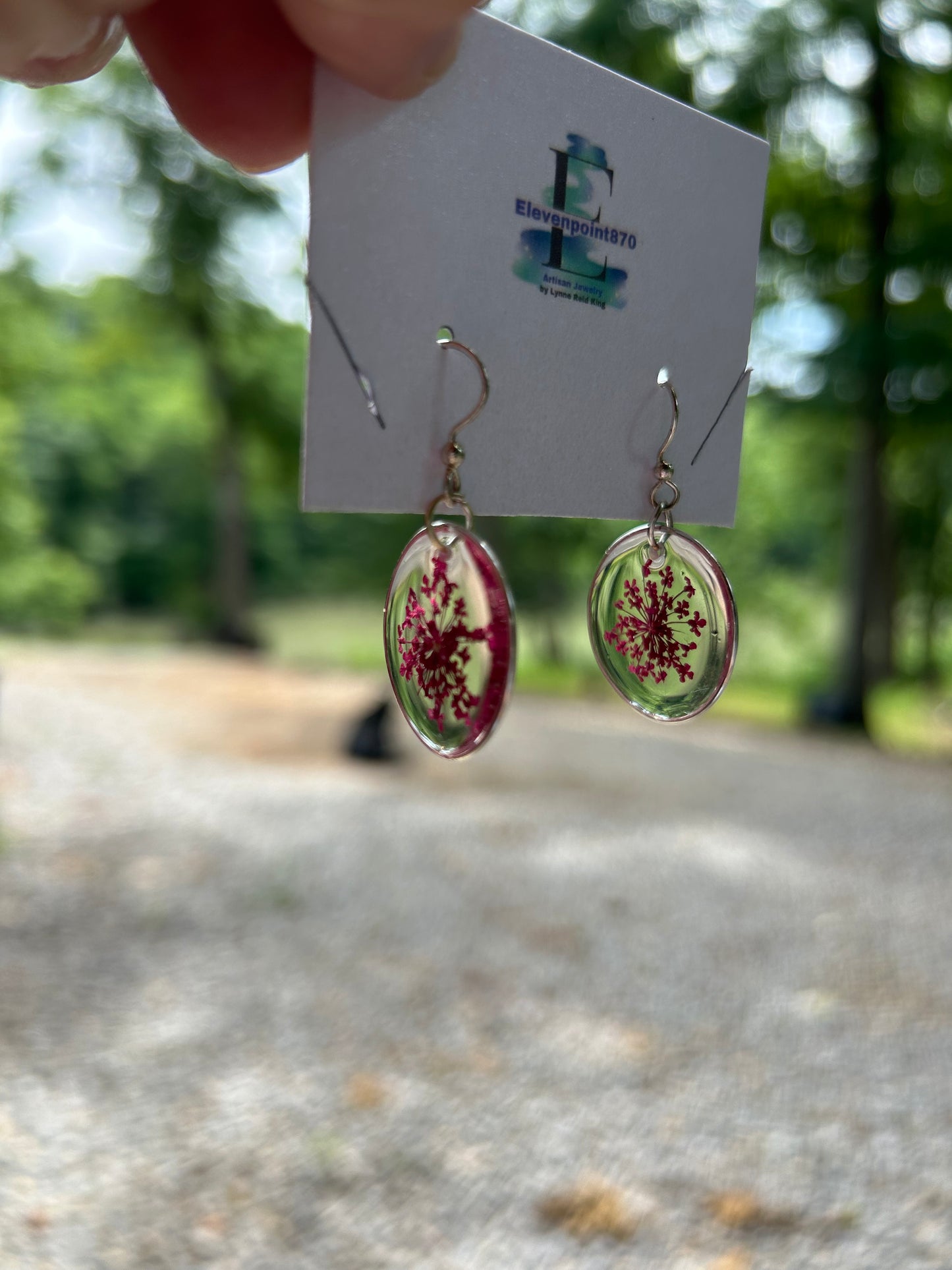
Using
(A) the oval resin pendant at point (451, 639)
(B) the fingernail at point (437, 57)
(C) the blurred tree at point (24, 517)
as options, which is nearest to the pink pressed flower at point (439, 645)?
(A) the oval resin pendant at point (451, 639)

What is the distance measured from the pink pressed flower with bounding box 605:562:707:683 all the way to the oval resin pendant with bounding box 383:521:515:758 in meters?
0.08

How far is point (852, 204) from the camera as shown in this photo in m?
6.38

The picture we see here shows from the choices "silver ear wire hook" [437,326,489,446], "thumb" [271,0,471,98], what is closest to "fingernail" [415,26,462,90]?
"thumb" [271,0,471,98]

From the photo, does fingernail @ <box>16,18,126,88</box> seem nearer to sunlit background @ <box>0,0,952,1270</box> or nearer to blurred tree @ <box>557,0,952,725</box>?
sunlit background @ <box>0,0,952,1270</box>

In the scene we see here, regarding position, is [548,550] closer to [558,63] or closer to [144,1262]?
[144,1262]

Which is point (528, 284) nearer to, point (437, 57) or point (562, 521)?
point (437, 57)

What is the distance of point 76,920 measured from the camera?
3.18m

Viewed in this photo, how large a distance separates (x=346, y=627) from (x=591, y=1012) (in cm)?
1132

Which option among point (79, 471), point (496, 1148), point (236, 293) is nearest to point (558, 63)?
point (496, 1148)

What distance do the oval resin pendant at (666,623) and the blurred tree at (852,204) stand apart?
209 inches

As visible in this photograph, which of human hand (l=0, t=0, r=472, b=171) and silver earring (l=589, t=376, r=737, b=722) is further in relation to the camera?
silver earring (l=589, t=376, r=737, b=722)

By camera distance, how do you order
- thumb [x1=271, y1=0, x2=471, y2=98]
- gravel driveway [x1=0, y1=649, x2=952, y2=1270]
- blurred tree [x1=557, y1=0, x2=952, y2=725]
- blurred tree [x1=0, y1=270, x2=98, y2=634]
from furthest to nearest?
1. blurred tree [x1=0, y1=270, x2=98, y2=634]
2. blurred tree [x1=557, y1=0, x2=952, y2=725]
3. gravel driveway [x1=0, y1=649, x2=952, y2=1270]
4. thumb [x1=271, y1=0, x2=471, y2=98]

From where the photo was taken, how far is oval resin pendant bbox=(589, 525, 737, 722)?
2.15 ft

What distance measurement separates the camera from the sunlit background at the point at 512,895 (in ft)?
6.86
